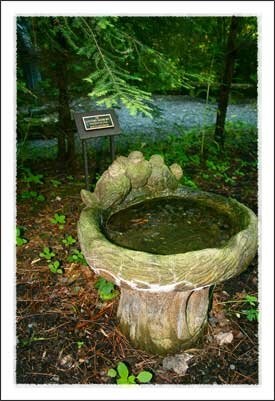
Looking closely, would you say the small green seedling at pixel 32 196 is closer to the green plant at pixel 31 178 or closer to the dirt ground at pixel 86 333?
the green plant at pixel 31 178

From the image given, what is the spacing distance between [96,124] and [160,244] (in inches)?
45.2

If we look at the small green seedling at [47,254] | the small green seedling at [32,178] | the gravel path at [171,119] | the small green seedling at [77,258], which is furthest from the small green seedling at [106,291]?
the gravel path at [171,119]

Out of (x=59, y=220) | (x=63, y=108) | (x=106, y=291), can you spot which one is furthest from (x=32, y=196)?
(x=106, y=291)

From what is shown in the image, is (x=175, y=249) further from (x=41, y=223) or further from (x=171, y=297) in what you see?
(x=41, y=223)

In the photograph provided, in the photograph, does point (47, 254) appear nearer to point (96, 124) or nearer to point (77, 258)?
point (77, 258)

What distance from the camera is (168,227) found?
7.32 ft

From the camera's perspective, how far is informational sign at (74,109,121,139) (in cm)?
266

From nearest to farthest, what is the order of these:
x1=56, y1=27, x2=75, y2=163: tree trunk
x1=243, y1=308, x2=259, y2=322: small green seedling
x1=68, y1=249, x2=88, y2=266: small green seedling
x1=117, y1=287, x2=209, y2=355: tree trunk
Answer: x1=117, y1=287, x2=209, y2=355: tree trunk → x1=243, y1=308, x2=259, y2=322: small green seedling → x1=68, y1=249, x2=88, y2=266: small green seedling → x1=56, y1=27, x2=75, y2=163: tree trunk

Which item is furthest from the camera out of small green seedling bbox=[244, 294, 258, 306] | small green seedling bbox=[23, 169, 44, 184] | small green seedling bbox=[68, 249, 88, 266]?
small green seedling bbox=[23, 169, 44, 184]

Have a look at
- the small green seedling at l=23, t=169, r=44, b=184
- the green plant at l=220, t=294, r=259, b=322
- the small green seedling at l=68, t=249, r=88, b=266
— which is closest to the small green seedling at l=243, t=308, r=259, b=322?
the green plant at l=220, t=294, r=259, b=322

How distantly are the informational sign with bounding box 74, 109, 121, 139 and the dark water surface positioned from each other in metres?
0.65

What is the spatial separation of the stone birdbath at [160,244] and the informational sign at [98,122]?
1.54ft

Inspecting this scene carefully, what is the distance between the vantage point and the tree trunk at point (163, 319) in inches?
86.9

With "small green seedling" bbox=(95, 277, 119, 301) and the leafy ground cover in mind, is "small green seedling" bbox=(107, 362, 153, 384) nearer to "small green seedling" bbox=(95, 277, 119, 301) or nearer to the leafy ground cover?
the leafy ground cover
